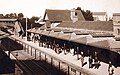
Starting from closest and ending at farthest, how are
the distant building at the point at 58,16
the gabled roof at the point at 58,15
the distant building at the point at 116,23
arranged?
1. the distant building at the point at 116,23
2. the distant building at the point at 58,16
3. the gabled roof at the point at 58,15

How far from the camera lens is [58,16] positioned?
68.1m

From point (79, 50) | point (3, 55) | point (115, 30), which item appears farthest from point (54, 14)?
point (3, 55)

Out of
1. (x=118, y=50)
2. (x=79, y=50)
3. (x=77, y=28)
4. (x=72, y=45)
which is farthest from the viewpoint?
(x=77, y=28)

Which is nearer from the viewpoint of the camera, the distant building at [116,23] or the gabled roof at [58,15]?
the distant building at [116,23]

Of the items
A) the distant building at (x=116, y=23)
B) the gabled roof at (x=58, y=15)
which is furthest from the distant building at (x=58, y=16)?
the distant building at (x=116, y=23)

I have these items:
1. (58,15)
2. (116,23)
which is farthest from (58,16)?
(116,23)

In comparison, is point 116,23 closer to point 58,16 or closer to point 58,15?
point 58,16

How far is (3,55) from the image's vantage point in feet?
49.1

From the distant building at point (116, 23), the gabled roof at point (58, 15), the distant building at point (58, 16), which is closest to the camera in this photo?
the distant building at point (116, 23)

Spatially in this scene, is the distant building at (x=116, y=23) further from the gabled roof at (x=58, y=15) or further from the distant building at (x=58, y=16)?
the gabled roof at (x=58, y=15)

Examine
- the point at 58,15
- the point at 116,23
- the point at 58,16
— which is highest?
the point at 58,15

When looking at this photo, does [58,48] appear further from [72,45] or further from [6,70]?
[6,70]

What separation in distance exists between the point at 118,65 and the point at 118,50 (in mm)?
3566

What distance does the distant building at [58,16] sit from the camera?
66.1 m
